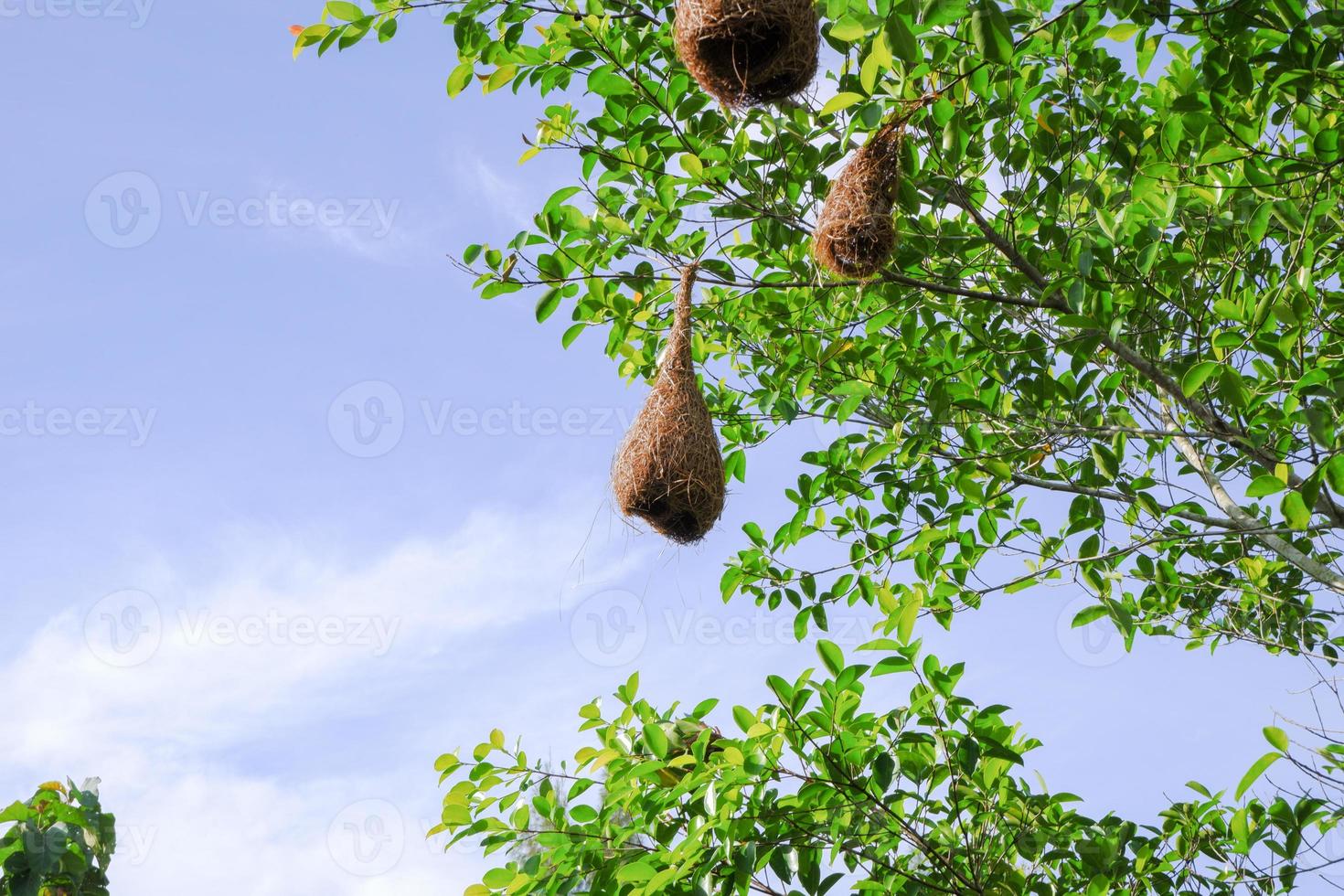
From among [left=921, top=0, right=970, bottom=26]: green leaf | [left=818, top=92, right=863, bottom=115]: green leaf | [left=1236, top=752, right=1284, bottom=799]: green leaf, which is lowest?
[left=1236, top=752, right=1284, bottom=799]: green leaf

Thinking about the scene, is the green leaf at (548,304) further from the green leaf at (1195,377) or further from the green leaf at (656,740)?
the green leaf at (1195,377)

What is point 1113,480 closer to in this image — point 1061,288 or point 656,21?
point 1061,288

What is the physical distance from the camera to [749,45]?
8.79 ft

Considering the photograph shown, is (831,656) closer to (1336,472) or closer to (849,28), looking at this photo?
(1336,472)

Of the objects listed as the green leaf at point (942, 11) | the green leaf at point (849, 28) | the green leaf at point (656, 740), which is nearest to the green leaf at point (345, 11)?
the green leaf at point (849, 28)

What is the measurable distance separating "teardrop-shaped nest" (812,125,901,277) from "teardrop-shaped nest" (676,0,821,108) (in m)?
0.27

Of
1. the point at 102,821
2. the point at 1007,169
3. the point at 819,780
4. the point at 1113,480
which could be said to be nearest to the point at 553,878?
the point at 819,780

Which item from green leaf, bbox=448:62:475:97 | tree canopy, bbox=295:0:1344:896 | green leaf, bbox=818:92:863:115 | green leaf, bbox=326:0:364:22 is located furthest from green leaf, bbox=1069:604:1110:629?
green leaf, bbox=326:0:364:22

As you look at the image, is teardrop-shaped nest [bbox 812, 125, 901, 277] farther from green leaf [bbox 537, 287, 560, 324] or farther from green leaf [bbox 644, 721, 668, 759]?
green leaf [bbox 644, 721, 668, 759]

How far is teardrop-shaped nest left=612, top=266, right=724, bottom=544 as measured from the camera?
119 inches

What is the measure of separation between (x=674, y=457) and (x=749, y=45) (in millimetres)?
1128

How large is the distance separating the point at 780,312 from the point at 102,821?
344cm

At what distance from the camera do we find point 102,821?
166 inches

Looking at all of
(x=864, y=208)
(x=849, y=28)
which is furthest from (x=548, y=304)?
(x=849, y=28)
